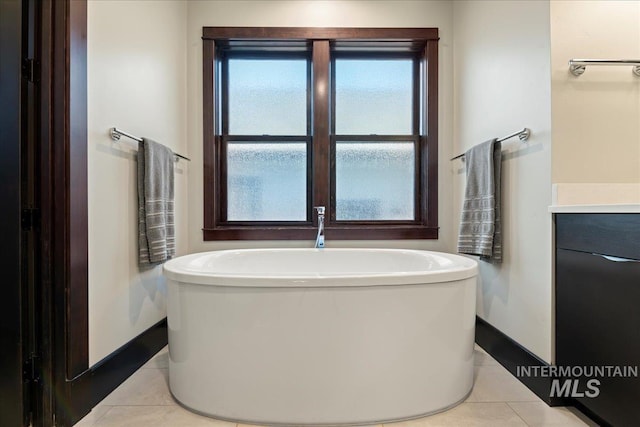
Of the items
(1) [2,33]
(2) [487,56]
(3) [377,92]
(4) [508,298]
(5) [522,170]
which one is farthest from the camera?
(3) [377,92]

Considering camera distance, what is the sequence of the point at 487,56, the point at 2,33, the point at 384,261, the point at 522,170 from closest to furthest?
the point at 2,33 < the point at 522,170 < the point at 487,56 < the point at 384,261

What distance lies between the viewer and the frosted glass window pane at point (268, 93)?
9.70 ft

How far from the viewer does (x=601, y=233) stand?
4.60ft

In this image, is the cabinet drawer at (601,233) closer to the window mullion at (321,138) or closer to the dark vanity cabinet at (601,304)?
the dark vanity cabinet at (601,304)

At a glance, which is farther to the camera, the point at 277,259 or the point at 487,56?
the point at 277,259

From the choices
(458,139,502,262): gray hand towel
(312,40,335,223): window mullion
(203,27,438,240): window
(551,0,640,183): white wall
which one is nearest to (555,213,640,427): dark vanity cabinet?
(551,0,640,183): white wall

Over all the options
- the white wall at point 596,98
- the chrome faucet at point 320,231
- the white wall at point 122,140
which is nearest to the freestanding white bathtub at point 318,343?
the white wall at point 122,140

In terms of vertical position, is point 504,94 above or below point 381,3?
below

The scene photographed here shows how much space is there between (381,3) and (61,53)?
7.24ft

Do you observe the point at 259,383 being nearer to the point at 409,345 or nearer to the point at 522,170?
the point at 409,345

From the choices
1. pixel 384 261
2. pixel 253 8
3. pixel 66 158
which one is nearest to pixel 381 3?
pixel 253 8

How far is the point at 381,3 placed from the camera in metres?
2.80

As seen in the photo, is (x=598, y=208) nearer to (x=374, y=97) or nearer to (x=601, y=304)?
(x=601, y=304)

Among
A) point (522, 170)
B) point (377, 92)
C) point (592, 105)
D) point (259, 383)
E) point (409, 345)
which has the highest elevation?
point (377, 92)
